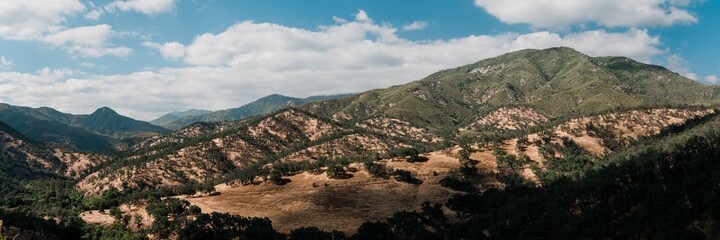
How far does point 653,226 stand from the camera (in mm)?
85875

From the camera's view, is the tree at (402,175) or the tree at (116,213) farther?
the tree at (402,175)

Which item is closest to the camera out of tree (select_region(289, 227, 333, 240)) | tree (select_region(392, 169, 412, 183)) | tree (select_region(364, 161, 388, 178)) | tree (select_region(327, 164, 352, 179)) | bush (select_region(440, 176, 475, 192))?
tree (select_region(289, 227, 333, 240))

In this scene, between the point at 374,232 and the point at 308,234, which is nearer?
the point at 308,234

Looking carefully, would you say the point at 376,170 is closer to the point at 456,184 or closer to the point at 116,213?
the point at 456,184

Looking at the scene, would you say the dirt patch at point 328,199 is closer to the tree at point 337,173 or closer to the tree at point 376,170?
the tree at point 376,170

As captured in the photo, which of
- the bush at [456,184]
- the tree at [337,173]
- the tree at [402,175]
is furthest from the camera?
the tree at [337,173]

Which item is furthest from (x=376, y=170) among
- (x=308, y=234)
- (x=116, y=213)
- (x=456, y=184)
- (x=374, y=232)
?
(x=116, y=213)

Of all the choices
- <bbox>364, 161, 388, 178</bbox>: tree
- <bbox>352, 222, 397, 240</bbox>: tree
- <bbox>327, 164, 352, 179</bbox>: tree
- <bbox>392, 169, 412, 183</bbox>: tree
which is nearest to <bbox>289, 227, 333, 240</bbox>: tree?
<bbox>352, 222, 397, 240</bbox>: tree

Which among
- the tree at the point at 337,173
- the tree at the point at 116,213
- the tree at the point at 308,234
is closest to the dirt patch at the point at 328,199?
the tree at the point at 337,173

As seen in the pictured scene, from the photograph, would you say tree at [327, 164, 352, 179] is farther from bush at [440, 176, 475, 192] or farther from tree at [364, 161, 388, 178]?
A: bush at [440, 176, 475, 192]

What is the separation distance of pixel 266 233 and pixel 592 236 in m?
76.3

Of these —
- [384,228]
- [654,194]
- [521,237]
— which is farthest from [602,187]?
[384,228]

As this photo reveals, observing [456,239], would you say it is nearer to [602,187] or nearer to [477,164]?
[602,187]

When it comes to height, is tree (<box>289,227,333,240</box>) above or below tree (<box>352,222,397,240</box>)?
above
